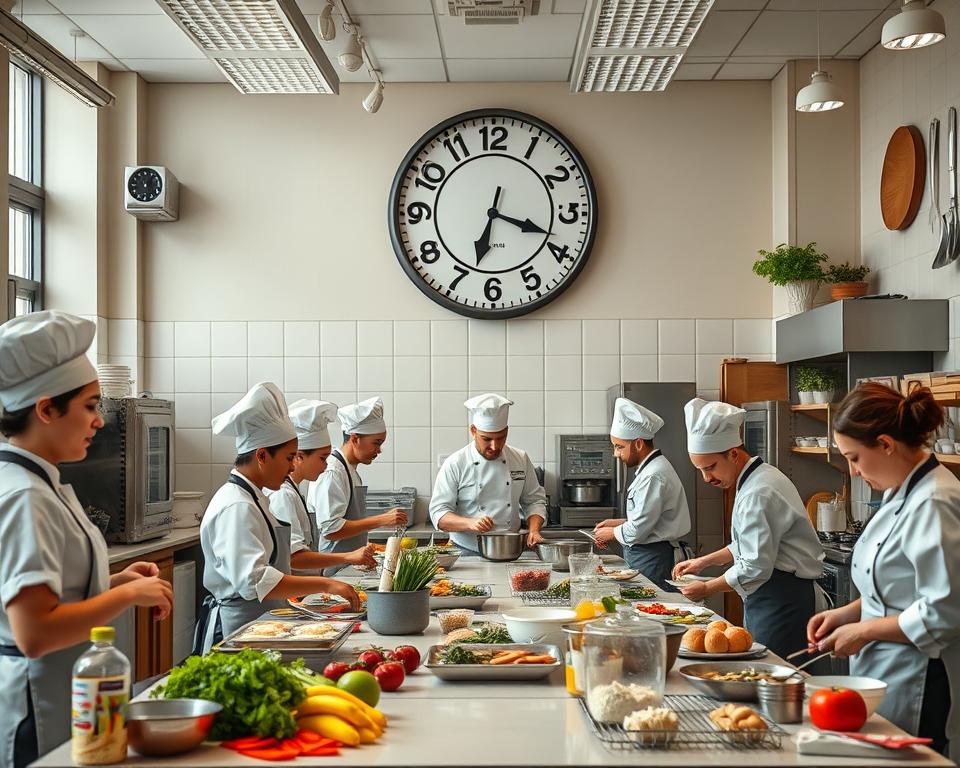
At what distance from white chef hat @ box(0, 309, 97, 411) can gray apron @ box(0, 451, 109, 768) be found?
135mm

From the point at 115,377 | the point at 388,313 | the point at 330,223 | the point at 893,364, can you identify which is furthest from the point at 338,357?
the point at 893,364

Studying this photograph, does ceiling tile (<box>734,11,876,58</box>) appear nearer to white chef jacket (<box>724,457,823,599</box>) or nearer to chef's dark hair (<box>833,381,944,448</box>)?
white chef jacket (<box>724,457,823,599</box>)

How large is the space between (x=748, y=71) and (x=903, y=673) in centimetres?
446

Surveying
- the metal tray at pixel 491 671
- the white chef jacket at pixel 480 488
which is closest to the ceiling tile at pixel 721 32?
the white chef jacket at pixel 480 488

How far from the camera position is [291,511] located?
4.06 m

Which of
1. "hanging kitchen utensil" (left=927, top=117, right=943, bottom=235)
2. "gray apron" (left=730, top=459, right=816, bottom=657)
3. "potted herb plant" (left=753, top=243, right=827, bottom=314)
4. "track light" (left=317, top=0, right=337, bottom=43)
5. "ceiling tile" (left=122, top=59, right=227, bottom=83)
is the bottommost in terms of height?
"gray apron" (left=730, top=459, right=816, bottom=657)

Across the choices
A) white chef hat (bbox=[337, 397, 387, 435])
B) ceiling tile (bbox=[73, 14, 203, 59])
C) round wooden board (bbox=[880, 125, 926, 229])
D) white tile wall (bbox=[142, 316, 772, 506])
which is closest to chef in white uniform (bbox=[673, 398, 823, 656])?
white chef hat (bbox=[337, 397, 387, 435])

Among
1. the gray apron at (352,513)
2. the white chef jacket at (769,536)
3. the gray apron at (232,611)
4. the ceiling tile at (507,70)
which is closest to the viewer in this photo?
the gray apron at (232,611)

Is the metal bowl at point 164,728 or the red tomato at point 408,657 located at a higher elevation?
the metal bowl at point 164,728

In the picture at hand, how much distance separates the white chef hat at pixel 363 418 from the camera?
500 centimetres

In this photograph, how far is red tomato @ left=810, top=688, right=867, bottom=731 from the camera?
6.25 feet

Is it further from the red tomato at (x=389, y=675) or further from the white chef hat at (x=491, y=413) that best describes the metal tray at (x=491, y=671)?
the white chef hat at (x=491, y=413)

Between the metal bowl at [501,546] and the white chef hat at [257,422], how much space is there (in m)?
1.40

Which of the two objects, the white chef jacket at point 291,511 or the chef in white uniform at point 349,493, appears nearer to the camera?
the white chef jacket at point 291,511
